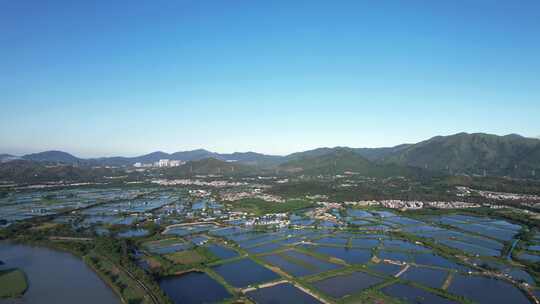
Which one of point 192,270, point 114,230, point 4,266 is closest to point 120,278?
point 192,270

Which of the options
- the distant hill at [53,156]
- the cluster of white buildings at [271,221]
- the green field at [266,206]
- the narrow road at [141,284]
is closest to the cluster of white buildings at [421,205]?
the green field at [266,206]

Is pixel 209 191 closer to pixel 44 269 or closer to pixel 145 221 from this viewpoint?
pixel 145 221

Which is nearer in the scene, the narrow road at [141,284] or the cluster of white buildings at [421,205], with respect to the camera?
the narrow road at [141,284]

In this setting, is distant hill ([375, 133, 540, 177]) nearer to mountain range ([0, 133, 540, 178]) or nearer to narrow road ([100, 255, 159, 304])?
mountain range ([0, 133, 540, 178])

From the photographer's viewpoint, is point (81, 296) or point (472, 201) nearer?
point (81, 296)

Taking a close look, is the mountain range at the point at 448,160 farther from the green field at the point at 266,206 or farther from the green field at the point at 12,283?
the green field at the point at 12,283

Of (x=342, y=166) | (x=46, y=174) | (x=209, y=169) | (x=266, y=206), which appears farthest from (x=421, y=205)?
(x=46, y=174)
